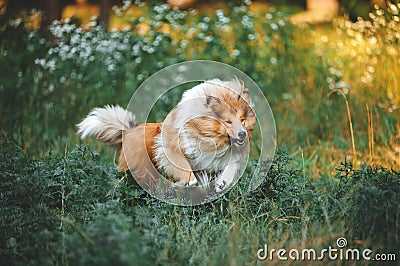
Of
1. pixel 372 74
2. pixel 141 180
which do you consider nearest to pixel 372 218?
pixel 141 180

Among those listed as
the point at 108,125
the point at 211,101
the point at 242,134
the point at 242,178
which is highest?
the point at 211,101

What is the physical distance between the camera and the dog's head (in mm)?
3438

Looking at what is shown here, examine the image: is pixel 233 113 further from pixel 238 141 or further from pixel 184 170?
pixel 184 170

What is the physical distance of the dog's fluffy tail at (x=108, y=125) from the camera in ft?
13.1

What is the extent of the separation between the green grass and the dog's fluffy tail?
0.13 m

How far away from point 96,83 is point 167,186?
2937 millimetres

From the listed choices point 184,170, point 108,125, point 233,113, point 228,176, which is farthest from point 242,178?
point 108,125

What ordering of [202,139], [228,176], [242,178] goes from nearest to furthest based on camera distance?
[202,139] < [228,176] < [242,178]

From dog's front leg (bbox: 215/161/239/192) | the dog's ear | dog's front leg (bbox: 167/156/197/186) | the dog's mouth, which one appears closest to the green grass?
dog's front leg (bbox: 215/161/239/192)

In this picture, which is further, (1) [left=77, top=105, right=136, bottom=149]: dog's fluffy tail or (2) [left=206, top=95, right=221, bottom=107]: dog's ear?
(1) [left=77, top=105, right=136, bottom=149]: dog's fluffy tail

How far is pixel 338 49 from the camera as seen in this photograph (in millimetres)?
6559

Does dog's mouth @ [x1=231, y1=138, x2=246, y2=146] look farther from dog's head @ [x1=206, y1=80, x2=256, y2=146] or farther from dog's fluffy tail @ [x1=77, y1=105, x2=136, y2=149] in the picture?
dog's fluffy tail @ [x1=77, y1=105, x2=136, y2=149]

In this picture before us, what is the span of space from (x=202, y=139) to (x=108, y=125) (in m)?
0.80

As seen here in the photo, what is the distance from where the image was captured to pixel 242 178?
3.91 meters
